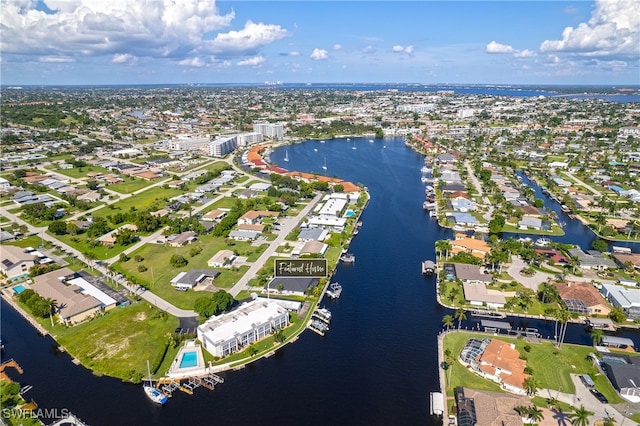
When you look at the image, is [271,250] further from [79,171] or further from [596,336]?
[79,171]

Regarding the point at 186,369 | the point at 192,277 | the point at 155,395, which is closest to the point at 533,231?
the point at 192,277

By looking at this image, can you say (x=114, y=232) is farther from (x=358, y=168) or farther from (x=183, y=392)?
(x=358, y=168)

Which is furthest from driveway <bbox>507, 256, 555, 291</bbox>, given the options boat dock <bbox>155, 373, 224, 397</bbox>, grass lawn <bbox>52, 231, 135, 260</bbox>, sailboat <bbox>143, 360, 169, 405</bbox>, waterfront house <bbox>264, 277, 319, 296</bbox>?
grass lawn <bbox>52, 231, 135, 260</bbox>

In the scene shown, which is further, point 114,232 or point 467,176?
point 467,176

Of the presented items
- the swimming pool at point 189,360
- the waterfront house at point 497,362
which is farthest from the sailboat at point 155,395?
the waterfront house at point 497,362

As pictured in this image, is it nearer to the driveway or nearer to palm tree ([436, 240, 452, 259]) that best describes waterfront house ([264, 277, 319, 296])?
palm tree ([436, 240, 452, 259])

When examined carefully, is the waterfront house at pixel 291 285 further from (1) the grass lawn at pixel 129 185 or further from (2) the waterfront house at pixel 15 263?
(1) the grass lawn at pixel 129 185

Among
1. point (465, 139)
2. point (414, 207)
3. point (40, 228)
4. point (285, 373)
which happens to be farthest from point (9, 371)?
point (465, 139)
